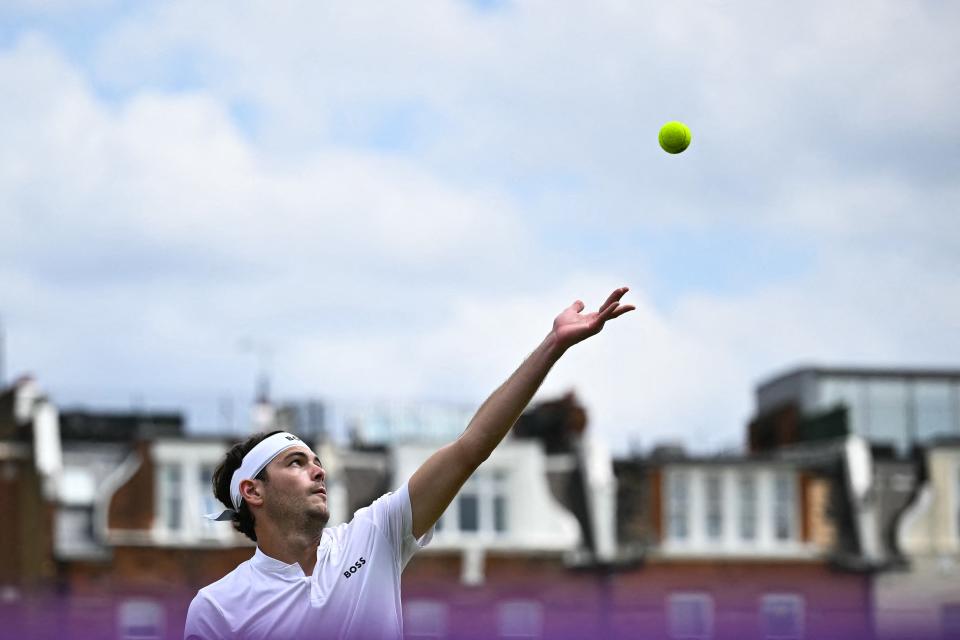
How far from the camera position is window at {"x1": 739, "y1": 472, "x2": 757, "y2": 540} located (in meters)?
53.0

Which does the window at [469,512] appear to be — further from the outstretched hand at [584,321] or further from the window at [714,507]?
the outstretched hand at [584,321]

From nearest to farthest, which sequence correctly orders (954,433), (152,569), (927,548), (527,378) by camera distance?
(527,378)
(152,569)
(927,548)
(954,433)

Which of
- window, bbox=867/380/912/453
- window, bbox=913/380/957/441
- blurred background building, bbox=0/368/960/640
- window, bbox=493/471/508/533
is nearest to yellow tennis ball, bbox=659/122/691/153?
blurred background building, bbox=0/368/960/640

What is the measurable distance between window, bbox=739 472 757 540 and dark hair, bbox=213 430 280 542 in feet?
152

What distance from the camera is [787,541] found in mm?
53219

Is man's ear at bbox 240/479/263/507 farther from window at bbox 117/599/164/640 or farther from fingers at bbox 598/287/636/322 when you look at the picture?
window at bbox 117/599/164/640

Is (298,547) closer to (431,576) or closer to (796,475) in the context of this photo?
(431,576)

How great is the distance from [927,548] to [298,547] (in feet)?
155

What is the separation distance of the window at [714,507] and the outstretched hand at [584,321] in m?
46.0

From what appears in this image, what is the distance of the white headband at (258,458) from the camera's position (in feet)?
24.1

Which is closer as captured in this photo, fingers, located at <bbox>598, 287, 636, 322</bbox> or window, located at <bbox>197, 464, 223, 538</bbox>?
fingers, located at <bbox>598, 287, 636, 322</bbox>

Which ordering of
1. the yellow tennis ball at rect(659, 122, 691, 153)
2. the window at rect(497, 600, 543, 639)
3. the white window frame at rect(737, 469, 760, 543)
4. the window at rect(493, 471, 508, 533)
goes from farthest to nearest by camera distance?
Answer: the white window frame at rect(737, 469, 760, 543), the window at rect(493, 471, 508, 533), the window at rect(497, 600, 543, 639), the yellow tennis ball at rect(659, 122, 691, 153)

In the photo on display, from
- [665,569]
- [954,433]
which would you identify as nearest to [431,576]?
[665,569]

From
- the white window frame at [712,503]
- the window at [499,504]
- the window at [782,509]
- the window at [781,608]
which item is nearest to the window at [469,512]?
the window at [499,504]
